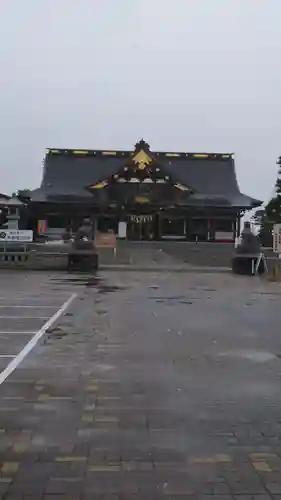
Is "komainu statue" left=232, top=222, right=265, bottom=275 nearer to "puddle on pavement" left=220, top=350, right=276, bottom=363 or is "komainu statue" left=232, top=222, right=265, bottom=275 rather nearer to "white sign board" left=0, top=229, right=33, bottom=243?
"white sign board" left=0, top=229, right=33, bottom=243

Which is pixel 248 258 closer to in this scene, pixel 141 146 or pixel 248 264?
pixel 248 264

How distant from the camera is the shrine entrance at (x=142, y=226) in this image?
157 feet

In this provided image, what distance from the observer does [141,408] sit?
5453mm

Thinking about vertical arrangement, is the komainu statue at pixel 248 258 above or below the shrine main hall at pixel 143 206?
below

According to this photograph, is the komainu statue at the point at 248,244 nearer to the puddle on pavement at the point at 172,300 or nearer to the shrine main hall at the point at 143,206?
the puddle on pavement at the point at 172,300

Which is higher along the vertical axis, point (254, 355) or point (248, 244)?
point (248, 244)

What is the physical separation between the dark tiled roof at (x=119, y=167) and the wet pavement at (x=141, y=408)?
3928 centimetres

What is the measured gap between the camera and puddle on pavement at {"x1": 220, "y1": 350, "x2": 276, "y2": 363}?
781cm

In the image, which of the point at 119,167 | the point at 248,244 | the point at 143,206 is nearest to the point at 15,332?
the point at 248,244

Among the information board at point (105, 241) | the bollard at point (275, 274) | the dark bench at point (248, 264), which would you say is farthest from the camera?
the information board at point (105, 241)

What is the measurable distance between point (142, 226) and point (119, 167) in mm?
5916

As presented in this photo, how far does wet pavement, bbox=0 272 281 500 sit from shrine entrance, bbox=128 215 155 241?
35.9 meters

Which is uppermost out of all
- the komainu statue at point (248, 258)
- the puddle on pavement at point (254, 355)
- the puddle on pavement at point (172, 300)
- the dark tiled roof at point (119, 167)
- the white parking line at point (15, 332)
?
the dark tiled roof at point (119, 167)

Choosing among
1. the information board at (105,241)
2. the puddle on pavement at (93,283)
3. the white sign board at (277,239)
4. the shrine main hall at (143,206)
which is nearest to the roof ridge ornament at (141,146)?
the shrine main hall at (143,206)
